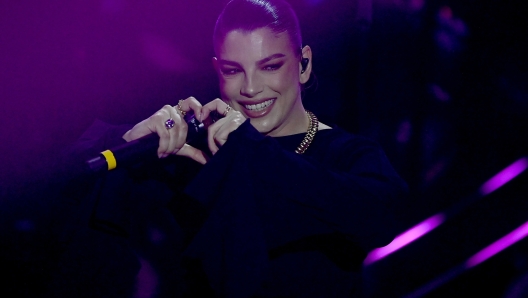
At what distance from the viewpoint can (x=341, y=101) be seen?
56.5 inches

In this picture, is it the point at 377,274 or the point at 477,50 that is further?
the point at 377,274

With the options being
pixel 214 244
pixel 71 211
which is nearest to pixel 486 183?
pixel 214 244

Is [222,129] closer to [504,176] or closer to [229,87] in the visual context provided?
[229,87]

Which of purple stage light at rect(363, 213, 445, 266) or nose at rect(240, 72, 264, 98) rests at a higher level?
nose at rect(240, 72, 264, 98)

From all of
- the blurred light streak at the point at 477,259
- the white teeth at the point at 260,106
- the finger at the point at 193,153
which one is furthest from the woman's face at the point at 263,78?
the blurred light streak at the point at 477,259

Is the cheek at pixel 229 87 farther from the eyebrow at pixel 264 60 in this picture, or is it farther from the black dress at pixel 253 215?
the black dress at pixel 253 215

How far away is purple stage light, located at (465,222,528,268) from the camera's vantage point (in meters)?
1.44

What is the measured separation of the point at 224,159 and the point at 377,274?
108 cm

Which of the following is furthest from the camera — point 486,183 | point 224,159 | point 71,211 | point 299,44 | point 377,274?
point 377,274

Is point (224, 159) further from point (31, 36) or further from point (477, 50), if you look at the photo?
point (477, 50)

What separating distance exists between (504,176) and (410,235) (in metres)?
0.41

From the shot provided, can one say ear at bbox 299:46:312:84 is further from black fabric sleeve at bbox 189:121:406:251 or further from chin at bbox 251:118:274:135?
black fabric sleeve at bbox 189:121:406:251

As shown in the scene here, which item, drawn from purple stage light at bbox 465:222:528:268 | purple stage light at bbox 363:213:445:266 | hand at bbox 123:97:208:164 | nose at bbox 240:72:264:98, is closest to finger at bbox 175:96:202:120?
hand at bbox 123:97:208:164

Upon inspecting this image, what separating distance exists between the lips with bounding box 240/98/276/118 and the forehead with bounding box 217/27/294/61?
0.14 meters
